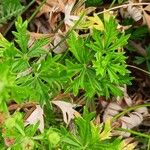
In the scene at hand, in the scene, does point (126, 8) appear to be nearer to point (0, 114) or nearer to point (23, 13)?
point (23, 13)

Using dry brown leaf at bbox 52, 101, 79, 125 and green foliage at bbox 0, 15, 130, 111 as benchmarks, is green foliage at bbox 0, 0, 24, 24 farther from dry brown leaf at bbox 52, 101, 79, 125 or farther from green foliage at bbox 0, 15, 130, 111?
dry brown leaf at bbox 52, 101, 79, 125

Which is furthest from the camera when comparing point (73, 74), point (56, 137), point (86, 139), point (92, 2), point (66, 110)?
point (92, 2)

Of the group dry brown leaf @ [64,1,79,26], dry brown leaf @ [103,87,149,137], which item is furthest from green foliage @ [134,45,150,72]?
dry brown leaf @ [64,1,79,26]

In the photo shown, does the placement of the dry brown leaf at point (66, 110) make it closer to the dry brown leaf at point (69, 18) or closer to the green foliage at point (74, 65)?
the green foliage at point (74, 65)

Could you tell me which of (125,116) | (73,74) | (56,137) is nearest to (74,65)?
(73,74)

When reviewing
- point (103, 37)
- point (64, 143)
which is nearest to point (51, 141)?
Result: point (64, 143)

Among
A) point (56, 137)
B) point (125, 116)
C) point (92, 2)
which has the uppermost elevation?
point (92, 2)

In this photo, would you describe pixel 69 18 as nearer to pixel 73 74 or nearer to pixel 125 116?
pixel 73 74

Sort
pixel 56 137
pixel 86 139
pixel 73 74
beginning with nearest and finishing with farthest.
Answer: pixel 56 137, pixel 86 139, pixel 73 74
